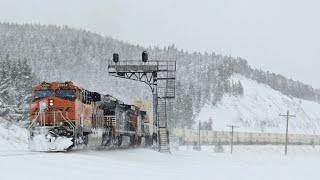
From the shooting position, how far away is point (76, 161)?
1880cm

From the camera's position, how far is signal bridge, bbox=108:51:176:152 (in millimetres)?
38469

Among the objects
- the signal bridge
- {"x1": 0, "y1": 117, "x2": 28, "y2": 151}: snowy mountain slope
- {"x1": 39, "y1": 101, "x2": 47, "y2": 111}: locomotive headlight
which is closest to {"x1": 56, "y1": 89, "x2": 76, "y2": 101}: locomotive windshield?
{"x1": 39, "y1": 101, "x2": 47, "y2": 111}: locomotive headlight

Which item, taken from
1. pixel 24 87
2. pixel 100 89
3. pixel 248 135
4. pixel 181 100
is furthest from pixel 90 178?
pixel 100 89

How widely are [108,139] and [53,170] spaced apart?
1616 centimetres

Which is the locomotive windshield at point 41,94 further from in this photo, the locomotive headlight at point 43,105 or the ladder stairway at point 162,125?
the ladder stairway at point 162,125

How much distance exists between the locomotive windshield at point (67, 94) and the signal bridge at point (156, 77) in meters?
12.6

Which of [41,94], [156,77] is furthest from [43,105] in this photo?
[156,77]

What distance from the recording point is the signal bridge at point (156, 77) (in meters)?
38.5

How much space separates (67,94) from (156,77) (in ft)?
45.0

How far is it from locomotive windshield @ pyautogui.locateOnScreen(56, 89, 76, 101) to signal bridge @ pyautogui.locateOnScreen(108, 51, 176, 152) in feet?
41.2

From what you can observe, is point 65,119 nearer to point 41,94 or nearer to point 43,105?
point 43,105

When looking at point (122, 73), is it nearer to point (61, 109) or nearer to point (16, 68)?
point (61, 109)

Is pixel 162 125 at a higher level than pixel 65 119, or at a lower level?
lower

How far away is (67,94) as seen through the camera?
84.4 feet
